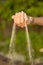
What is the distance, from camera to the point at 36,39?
2.34 m

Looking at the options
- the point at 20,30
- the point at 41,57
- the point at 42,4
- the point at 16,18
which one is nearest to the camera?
the point at 16,18

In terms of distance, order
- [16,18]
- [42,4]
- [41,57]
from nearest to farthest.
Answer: [16,18] → [41,57] → [42,4]

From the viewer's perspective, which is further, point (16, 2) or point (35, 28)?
point (35, 28)

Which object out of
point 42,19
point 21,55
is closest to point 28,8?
point 21,55

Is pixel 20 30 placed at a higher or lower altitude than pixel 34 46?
higher

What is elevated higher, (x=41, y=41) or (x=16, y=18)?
(x=41, y=41)

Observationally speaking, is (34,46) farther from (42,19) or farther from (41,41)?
(42,19)

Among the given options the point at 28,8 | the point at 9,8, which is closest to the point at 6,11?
the point at 9,8

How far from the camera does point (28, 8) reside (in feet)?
7.93

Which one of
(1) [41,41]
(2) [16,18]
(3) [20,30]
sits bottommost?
(2) [16,18]

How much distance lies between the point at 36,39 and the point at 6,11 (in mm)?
454

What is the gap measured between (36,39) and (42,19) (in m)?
1.11

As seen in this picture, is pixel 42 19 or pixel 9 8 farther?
pixel 9 8

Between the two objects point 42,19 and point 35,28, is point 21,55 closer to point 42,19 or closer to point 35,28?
point 35,28
